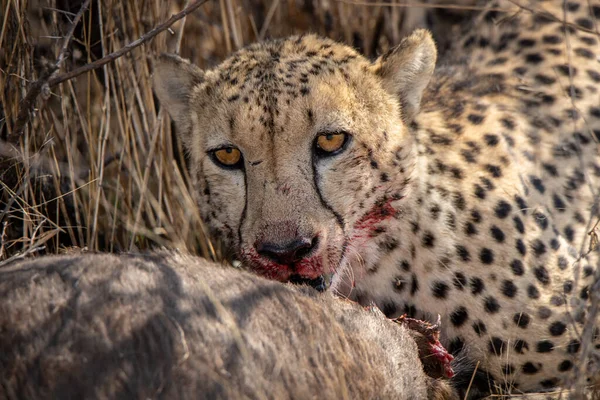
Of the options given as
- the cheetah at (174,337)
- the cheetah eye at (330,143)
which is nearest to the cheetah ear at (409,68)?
the cheetah eye at (330,143)

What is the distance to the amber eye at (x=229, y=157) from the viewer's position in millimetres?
3191

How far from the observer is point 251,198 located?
3.09 meters

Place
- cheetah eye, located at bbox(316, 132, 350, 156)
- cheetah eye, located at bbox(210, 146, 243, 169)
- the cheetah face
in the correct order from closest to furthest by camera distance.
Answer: the cheetah face < cheetah eye, located at bbox(316, 132, 350, 156) < cheetah eye, located at bbox(210, 146, 243, 169)

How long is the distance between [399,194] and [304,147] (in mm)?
397

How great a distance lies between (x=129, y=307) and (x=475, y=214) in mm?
1522

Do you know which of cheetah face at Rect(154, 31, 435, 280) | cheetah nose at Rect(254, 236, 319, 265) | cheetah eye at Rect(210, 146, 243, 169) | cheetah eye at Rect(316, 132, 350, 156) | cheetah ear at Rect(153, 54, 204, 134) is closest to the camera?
cheetah nose at Rect(254, 236, 319, 265)

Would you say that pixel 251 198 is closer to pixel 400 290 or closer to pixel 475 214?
pixel 400 290

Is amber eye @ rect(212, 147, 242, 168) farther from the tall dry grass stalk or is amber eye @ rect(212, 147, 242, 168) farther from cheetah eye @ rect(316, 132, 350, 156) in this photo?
the tall dry grass stalk

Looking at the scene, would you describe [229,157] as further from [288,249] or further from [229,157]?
[288,249]

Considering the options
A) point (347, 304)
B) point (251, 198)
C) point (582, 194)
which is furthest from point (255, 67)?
point (582, 194)

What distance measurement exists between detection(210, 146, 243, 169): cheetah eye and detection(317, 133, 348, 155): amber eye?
296mm

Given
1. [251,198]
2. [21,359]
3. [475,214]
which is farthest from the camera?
[475,214]

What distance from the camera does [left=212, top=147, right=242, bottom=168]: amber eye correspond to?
3191 millimetres

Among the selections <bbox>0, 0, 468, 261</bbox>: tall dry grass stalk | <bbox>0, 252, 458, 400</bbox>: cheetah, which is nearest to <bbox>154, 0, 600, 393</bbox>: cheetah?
<bbox>0, 252, 458, 400</bbox>: cheetah
